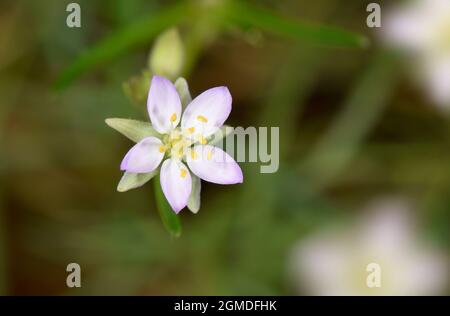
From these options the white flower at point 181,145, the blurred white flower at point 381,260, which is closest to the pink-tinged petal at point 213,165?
the white flower at point 181,145

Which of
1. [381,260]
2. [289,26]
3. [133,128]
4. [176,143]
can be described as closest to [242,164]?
[289,26]

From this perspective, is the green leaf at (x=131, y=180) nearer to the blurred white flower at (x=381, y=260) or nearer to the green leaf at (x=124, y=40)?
the green leaf at (x=124, y=40)

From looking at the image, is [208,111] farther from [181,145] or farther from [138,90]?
[138,90]

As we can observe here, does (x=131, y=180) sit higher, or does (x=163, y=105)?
(x=163, y=105)

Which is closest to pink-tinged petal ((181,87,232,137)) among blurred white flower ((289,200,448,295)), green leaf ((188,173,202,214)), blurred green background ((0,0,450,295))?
green leaf ((188,173,202,214))

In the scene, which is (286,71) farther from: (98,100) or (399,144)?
(98,100)
